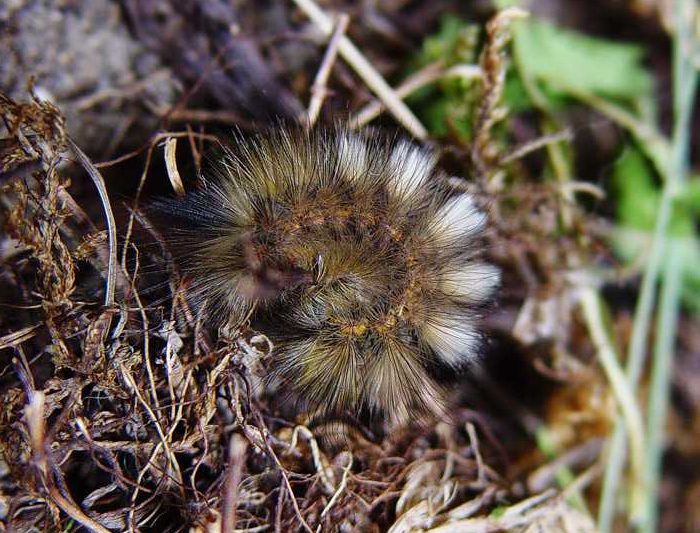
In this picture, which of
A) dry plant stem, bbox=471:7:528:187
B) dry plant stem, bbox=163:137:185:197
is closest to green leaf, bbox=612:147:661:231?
dry plant stem, bbox=471:7:528:187

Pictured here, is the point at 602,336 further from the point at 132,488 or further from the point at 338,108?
the point at 132,488

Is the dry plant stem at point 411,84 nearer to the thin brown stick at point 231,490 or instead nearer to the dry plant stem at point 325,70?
the dry plant stem at point 325,70

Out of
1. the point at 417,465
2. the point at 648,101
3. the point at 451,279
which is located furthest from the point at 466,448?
the point at 648,101

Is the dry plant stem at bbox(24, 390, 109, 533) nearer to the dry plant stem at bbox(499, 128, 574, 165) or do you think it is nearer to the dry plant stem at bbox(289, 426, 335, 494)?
the dry plant stem at bbox(289, 426, 335, 494)

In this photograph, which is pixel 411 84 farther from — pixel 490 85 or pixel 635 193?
pixel 635 193

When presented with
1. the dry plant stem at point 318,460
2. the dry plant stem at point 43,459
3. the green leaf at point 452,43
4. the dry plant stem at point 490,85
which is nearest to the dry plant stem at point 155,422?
the dry plant stem at point 43,459

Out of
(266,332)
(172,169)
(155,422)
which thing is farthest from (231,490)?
(172,169)

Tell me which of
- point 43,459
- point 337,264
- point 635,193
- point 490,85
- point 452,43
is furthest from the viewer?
point 635,193
